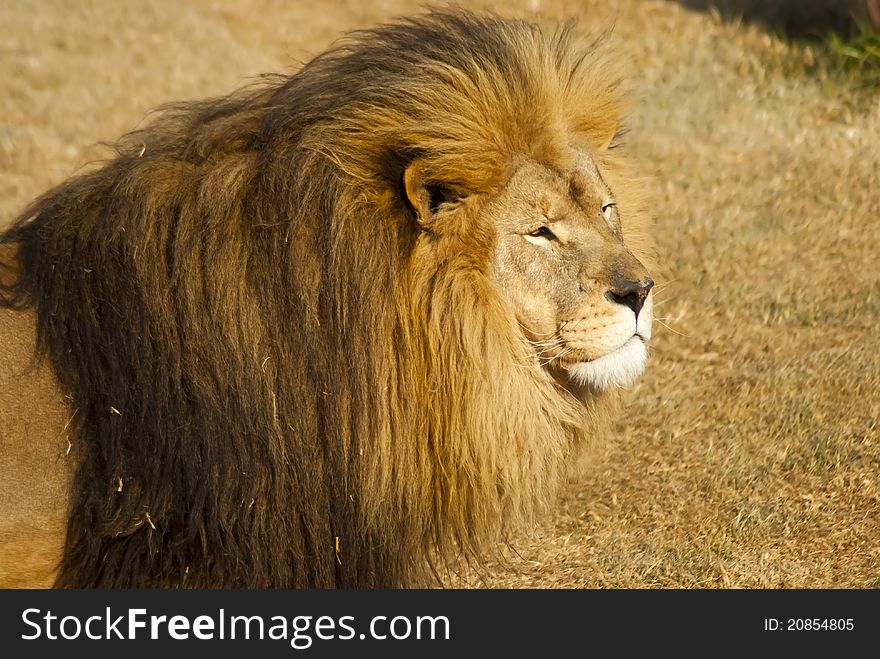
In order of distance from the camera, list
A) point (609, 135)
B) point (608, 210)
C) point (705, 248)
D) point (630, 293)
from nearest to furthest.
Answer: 1. point (630, 293)
2. point (608, 210)
3. point (609, 135)
4. point (705, 248)

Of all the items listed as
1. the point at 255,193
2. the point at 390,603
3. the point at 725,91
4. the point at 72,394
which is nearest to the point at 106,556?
the point at 72,394

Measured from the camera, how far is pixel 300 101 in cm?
358

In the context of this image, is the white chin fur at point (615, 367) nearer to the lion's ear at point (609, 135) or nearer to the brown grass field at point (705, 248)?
the lion's ear at point (609, 135)

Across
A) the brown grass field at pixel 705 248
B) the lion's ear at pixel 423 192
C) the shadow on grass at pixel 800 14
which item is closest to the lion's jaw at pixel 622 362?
the lion's ear at pixel 423 192

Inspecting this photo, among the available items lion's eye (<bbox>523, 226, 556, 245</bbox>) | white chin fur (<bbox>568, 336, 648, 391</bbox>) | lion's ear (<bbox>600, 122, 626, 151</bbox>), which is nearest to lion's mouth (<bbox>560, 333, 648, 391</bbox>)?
white chin fur (<bbox>568, 336, 648, 391</bbox>)

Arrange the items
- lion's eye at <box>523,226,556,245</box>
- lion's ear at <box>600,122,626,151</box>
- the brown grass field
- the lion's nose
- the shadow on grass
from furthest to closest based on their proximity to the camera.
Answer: the shadow on grass
the brown grass field
lion's ear at <box>600,122,626,151</box>
lion's eye at <box>523,226,556,245</box>
the lion's nose

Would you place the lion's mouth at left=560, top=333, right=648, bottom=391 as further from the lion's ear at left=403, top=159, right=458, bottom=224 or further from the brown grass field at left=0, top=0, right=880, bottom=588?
the brown grass field at left=0, top=0, right=880, bottom=588

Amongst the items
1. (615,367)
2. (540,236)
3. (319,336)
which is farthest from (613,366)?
(319,336)

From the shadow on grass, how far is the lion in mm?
6004

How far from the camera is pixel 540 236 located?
11.6ft

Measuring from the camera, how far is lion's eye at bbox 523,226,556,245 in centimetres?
353

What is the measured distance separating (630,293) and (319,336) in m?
0.88

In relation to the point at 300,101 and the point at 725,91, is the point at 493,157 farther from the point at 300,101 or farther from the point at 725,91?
the point at 725,91

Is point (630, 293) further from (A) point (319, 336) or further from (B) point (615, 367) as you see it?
(A) point (319, 336)
